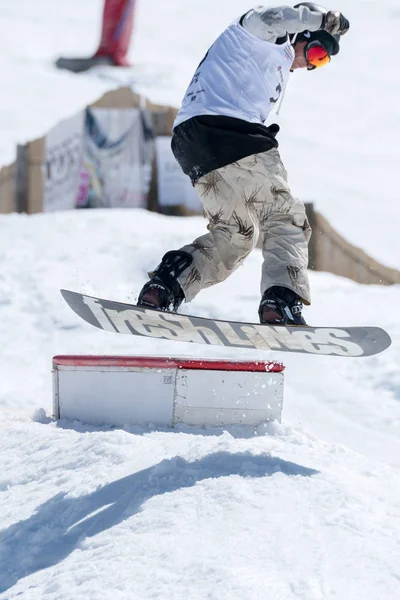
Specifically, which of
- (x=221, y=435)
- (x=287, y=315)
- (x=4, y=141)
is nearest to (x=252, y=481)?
(x=221, y=435)

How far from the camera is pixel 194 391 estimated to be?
13.3ft

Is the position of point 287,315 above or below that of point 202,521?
above

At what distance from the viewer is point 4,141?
20.5m

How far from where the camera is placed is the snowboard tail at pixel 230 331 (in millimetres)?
3734

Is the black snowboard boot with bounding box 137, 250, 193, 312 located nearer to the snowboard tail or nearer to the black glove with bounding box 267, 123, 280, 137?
the snowboard tail

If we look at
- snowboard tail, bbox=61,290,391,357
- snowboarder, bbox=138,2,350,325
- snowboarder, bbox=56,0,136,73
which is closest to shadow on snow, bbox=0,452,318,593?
snowboard tail, bbox=61,290,391,357

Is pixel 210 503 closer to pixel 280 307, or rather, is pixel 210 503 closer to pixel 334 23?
pixel 280 307

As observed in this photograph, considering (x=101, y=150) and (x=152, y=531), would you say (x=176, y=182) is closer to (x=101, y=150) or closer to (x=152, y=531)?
(x=101, y=150)

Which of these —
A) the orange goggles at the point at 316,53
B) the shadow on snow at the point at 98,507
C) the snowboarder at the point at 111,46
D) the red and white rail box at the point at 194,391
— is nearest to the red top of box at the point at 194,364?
the red and white rail box at the point at 194,391

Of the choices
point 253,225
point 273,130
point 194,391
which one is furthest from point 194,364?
point 273,130

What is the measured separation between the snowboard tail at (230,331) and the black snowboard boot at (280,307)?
73 mm

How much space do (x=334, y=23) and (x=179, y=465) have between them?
6.51 ft

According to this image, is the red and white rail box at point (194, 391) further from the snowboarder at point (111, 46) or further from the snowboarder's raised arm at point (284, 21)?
the snowboarder at point (111, 46)

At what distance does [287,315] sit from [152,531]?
140 centimetres
